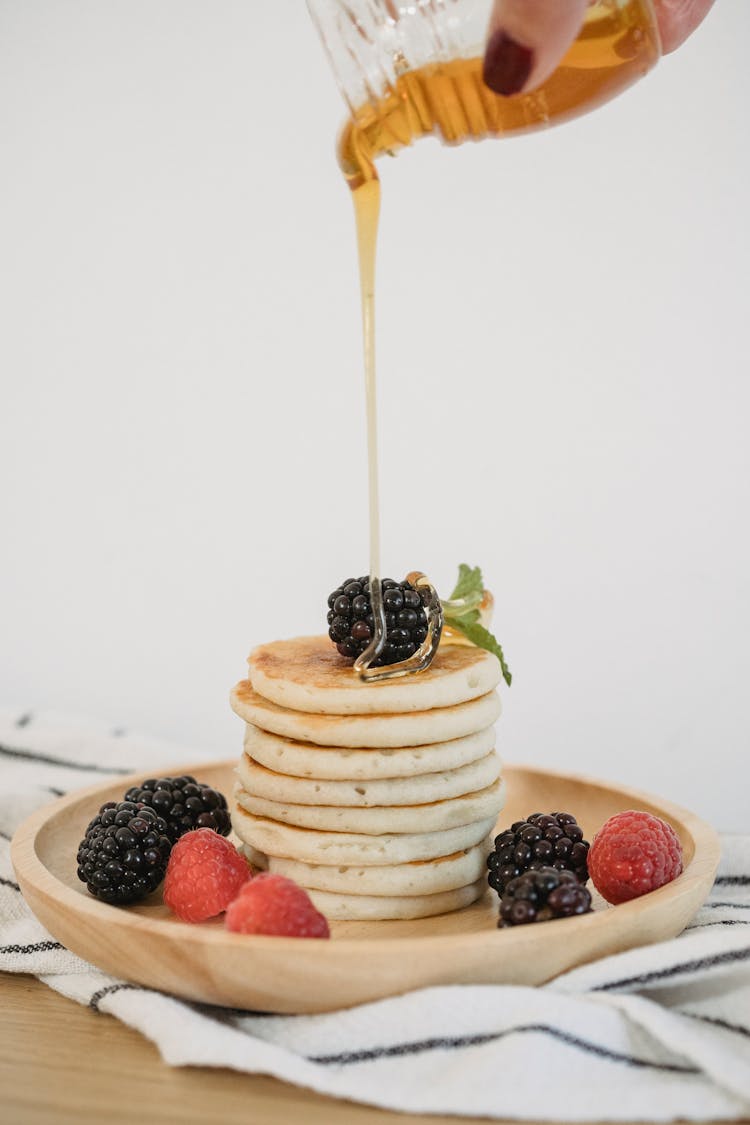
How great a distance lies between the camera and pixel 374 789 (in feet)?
5.38

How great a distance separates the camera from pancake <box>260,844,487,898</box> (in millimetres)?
1640

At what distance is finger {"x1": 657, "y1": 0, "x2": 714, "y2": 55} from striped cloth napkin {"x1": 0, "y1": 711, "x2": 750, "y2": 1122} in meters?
1.22

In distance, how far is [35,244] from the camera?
2.96 metres

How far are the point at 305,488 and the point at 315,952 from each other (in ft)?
5.81

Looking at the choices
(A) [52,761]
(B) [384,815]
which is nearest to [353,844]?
(B) [384,815]

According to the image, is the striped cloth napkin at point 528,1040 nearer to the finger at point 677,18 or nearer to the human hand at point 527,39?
the human hand at point 527,39

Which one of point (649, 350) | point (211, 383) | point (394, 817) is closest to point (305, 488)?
point (211, 383)

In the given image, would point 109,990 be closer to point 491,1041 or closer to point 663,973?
point 491,1041

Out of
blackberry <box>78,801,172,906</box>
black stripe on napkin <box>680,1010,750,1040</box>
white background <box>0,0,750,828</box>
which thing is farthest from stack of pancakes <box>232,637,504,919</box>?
white background <box>0,0,750,828</box>

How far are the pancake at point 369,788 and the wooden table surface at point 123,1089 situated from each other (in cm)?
40

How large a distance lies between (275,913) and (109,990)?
0.27m

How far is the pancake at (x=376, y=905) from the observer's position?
5.39ft

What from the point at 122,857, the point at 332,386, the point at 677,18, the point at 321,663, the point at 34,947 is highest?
the point at 677,18

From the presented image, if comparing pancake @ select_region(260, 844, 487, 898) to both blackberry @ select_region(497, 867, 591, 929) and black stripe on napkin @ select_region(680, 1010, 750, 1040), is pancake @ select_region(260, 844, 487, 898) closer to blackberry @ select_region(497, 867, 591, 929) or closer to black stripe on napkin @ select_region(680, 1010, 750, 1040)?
blackberry @ select_region(497, 867, 591, 929)
